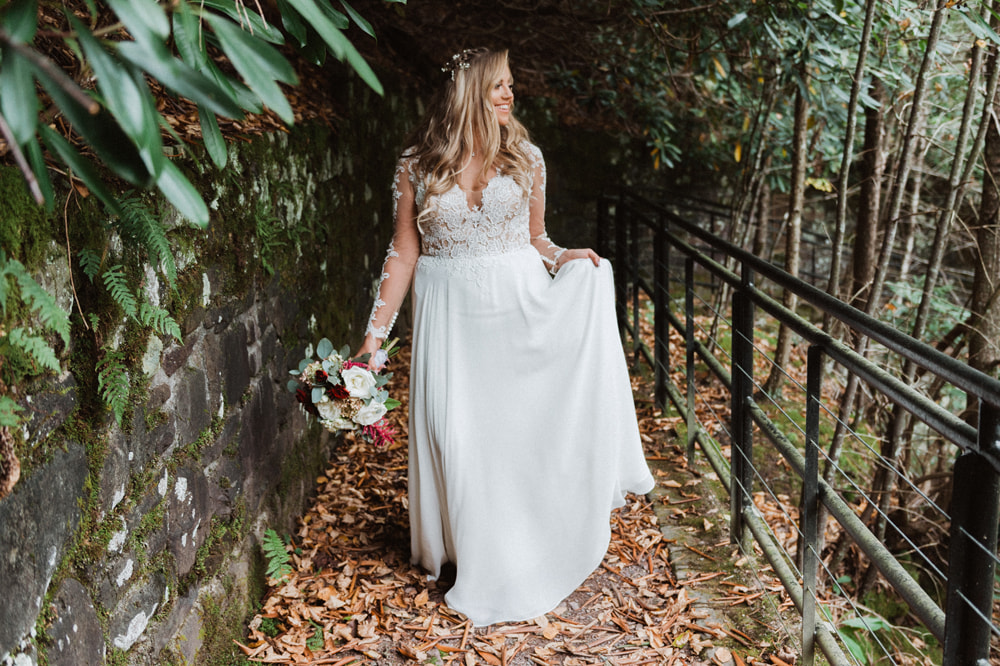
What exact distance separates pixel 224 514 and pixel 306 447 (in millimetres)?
1053

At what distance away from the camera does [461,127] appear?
297 centimetres

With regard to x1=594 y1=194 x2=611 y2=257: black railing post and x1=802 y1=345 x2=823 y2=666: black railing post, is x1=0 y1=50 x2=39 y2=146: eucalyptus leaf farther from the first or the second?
x1=594 y1=194 x2=611 y2=257: black railing post

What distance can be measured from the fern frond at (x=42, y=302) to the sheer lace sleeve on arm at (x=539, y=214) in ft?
6.41

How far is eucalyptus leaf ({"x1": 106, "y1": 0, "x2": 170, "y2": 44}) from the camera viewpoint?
0.94m

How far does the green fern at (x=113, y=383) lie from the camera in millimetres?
1819

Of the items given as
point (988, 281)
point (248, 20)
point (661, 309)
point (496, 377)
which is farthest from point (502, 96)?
point (988, 281)

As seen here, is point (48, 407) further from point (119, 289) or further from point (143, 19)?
point (143, 19)

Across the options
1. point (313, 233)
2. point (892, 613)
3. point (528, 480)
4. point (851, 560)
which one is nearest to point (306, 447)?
point (313, 233)

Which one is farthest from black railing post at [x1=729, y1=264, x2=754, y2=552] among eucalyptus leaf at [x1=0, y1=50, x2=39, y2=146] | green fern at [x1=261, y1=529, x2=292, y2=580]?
eucalyptus leaf at [x1=0, y1=50, x2=39, y2=146]

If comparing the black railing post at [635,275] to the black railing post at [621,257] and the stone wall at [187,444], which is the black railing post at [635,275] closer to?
the black railing post at [621,257]

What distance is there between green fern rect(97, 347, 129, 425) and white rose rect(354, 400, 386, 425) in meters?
0.91

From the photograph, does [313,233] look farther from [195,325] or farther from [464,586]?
[464,586]

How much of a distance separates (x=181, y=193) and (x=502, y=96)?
203 cm

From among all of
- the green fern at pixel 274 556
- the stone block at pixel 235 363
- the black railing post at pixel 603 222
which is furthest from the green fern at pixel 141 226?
the black railing post at pixel 603 222
